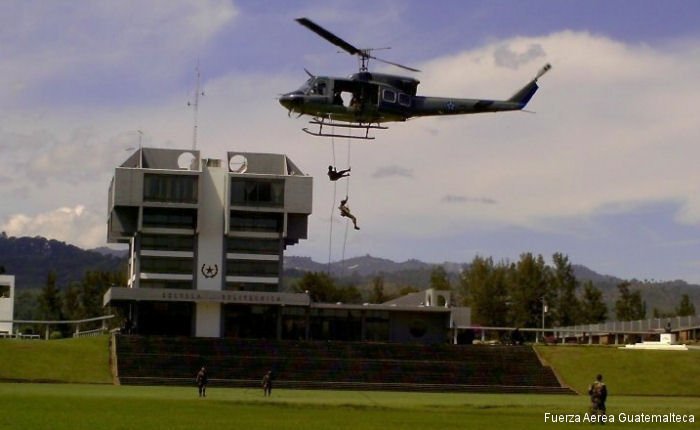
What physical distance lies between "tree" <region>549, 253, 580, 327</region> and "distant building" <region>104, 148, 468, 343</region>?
43235mm

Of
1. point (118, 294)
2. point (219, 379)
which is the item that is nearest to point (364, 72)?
point (219, 379)

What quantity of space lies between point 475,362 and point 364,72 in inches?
1238

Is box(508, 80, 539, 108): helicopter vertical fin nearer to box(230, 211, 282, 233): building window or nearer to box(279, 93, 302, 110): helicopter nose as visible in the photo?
box(279, 93, 302, 110): helicopter nose

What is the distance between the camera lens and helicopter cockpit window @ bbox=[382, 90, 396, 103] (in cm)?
5034

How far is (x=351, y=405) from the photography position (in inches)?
1866

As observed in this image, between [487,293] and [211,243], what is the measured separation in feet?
187

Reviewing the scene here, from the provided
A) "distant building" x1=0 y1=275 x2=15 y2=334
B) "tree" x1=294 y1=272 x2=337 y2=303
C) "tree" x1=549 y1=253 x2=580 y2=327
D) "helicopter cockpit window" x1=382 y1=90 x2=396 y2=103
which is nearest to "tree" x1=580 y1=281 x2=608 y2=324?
"tree" x1=549 y1=253 x2=580 y2=327

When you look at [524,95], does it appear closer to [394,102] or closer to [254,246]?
[394,102]

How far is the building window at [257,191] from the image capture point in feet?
312

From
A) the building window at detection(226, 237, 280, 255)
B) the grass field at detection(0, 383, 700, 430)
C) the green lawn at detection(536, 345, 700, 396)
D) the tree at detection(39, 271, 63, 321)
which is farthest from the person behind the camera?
the tree at detection(39, 271, 63, 321)

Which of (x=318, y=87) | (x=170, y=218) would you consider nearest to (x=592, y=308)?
(x=170, y=218)

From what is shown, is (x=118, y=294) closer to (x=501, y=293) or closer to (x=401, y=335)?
(x=401, y=335)

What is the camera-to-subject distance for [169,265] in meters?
95.2

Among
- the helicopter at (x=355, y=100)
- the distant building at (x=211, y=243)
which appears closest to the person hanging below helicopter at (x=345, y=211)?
the helicopter at (x=355, y=100)
